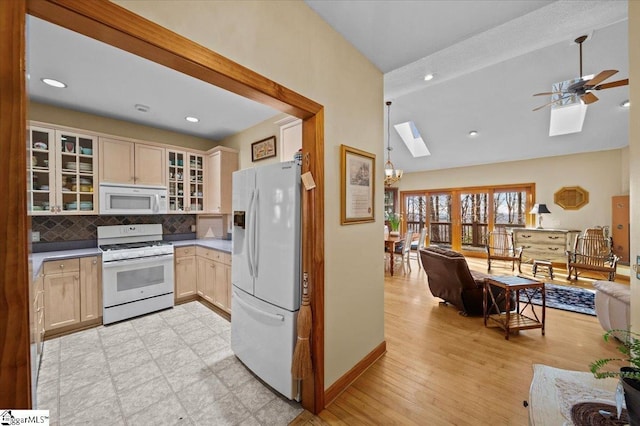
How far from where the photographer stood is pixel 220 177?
13.1 ft

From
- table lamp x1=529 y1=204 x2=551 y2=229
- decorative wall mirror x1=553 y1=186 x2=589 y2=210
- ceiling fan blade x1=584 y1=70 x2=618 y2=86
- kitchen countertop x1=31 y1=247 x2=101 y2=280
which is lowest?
kitchen countertop x1=31 y1=247 x2=101 y2=280

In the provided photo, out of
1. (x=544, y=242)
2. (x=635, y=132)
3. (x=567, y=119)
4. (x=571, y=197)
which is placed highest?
(x=567, y=119)

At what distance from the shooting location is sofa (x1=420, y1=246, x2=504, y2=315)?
3250 millimetres

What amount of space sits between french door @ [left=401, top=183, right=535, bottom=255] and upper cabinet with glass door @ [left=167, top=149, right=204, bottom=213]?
20.9 feet

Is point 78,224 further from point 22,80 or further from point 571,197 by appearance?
point 571,197

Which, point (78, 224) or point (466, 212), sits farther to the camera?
point (466, 212)

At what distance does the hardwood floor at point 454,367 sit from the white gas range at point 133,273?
2696 mm

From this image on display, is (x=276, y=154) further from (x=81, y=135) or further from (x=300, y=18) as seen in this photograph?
(x=81, y=135)

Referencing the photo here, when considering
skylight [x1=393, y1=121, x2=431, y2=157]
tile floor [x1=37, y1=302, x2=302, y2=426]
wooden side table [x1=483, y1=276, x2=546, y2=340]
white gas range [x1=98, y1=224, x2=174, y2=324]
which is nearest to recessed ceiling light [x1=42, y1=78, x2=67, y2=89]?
white gas range [x1=98, y1=224, x2=174, y2=324]

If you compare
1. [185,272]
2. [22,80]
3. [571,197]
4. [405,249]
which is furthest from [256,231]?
[571,197]

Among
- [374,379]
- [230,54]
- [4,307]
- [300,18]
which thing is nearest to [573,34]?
[300,18]

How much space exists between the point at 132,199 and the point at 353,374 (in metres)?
3.53

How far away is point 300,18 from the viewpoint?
65.8 inches

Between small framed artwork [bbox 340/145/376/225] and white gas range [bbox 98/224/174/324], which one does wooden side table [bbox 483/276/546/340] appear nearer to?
small framed artwork [bbox 340/145/376/225]
